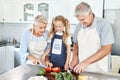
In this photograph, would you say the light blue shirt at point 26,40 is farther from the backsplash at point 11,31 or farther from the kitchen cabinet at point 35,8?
the backsplash at point 11,31

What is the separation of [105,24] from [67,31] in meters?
0.48

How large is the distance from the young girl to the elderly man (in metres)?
0.17

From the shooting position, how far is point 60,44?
6.79ft

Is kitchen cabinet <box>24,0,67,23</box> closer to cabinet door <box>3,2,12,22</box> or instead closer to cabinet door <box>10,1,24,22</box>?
cabinet door <box>10,1,24,22</box>

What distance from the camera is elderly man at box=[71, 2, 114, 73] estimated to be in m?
1.61

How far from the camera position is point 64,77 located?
4.43ft

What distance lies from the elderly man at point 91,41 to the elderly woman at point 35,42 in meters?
0.34

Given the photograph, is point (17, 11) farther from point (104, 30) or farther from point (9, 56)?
point (104, 30)

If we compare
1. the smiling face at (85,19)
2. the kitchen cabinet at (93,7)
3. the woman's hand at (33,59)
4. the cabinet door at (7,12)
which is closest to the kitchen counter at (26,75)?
the woman's hand at (33,59)

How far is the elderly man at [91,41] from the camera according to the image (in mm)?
1606

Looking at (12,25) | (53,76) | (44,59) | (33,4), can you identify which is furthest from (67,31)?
(12,25)

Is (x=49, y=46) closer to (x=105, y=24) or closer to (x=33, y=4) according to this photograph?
(x=105, y=24)

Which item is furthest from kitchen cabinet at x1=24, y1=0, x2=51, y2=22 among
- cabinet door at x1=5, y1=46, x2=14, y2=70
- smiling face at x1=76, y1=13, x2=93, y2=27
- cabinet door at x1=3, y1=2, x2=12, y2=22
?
smiling face at x1=76, y1=13, x2=93, y2=27

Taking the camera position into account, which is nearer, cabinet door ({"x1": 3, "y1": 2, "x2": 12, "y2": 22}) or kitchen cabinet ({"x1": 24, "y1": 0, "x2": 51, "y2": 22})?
kitchen cabinet ({"x1": 24, "y1": 0, "x2": 51, "y2": 22})
